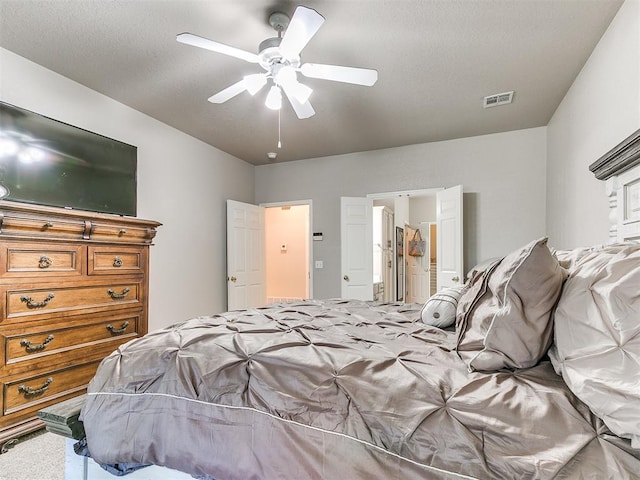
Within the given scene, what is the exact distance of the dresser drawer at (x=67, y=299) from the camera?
213cm

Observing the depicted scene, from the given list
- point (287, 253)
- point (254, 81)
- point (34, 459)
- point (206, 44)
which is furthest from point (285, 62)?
point (287, 253)

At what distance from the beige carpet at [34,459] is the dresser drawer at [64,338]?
1.62ft

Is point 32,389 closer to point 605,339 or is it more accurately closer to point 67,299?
point 67,299

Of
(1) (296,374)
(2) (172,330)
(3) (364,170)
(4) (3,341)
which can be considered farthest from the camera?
(3) (364,170)

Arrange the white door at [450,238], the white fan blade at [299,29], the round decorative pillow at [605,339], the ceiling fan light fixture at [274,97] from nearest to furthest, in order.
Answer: the round decorative pillow at [605,339], the white fan blade at [299,29], the ceiling fan light fixture at [274,97], the white door at [450,238]

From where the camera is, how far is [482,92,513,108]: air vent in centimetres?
323

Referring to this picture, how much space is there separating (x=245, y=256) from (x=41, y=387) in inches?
118

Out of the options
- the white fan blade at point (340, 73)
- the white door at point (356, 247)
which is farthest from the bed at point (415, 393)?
the white door at point (356, 247)

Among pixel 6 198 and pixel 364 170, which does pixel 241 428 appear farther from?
pixel 364 170

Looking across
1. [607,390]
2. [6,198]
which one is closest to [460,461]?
[607,390]

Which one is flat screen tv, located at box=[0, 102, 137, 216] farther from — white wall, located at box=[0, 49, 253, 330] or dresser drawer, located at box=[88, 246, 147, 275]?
dresser drawer, located at box=[88, 246, 147, 275]

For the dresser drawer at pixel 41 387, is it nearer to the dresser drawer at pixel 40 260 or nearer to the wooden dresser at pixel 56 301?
the wooden dresser at pixel 56 301

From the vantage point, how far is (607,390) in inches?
31.4

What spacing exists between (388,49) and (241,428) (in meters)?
2.52
